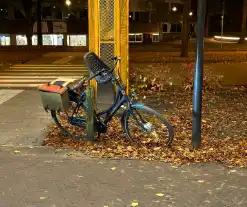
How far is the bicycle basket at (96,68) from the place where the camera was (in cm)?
579

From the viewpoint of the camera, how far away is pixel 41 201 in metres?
4.12

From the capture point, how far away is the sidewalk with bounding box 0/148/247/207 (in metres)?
4.12

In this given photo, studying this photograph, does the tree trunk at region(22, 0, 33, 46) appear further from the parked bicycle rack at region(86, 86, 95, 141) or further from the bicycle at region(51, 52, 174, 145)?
the parked bicycle rack at region(86, 86, 95, 141)

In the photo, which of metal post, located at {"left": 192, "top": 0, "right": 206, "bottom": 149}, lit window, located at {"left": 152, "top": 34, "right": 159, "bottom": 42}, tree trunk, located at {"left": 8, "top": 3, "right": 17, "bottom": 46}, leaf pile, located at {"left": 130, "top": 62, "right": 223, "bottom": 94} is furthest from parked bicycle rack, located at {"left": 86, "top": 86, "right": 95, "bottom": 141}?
lit window, located at {"left": 152, "top": 34, "right": 159, "bottom": 42}

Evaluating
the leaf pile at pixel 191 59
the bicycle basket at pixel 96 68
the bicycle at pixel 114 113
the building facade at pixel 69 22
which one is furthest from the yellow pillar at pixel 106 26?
the building facade at pixel 69 22

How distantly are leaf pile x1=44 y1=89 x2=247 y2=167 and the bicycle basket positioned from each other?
950 mm

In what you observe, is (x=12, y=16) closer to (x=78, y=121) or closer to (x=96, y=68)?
(x=96, y=68)

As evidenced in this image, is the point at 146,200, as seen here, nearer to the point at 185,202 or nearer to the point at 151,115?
the point at 185,202

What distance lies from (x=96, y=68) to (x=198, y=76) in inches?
63.9

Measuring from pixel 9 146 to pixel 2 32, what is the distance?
38.0 meters

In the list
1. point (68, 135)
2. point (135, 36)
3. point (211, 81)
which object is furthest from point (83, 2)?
point (68, 135)

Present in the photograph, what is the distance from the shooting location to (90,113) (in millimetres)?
5770

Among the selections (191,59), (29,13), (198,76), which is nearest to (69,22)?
(29,13)

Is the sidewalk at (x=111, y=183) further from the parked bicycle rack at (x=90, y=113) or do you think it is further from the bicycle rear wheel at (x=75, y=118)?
the bicycle rear wheel at (x=75, y=118)
